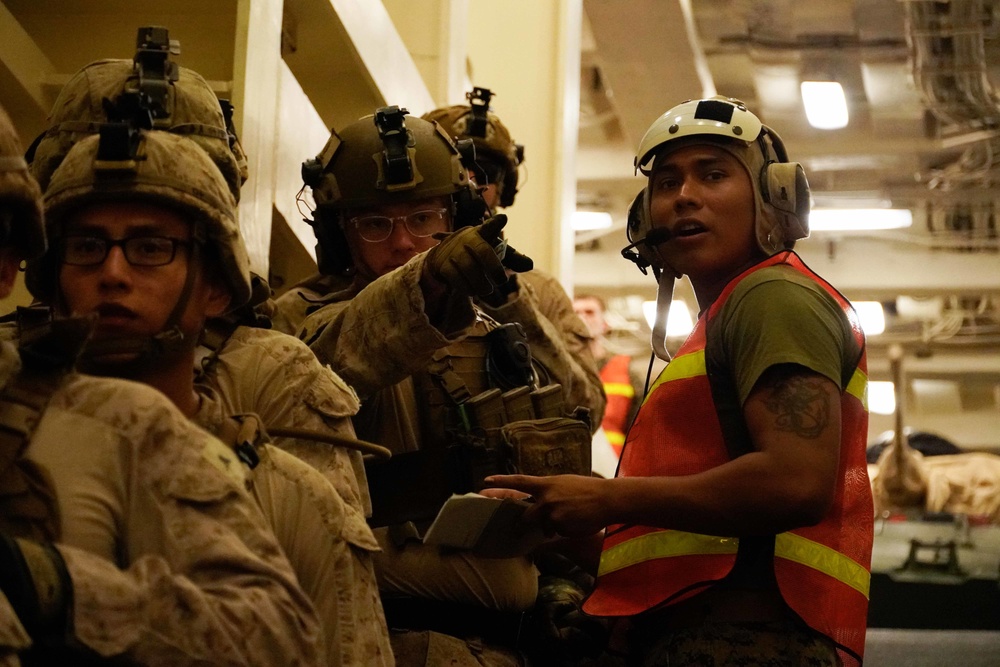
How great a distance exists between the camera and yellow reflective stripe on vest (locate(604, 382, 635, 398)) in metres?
7.65

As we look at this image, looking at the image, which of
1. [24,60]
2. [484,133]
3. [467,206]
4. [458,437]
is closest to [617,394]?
[484,133]

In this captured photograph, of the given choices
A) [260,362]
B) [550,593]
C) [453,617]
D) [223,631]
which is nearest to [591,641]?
[550,593]

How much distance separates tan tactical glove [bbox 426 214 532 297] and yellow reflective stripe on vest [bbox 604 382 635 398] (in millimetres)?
5109

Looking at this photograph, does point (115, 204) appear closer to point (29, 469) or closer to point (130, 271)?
point (130, 271)

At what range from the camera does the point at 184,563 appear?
5.08 feet

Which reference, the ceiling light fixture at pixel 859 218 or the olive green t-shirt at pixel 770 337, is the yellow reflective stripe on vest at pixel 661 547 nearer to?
the olive green t-shirt at pixel 770 337

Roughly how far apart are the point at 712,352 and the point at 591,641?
852 millimetres

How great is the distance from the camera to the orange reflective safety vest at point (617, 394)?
7480 mm

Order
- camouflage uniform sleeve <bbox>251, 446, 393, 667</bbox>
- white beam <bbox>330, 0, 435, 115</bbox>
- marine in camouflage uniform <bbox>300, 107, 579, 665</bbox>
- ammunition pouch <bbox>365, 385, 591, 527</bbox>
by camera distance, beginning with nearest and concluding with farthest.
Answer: camouflage uniform sleeve <bbox>251, 446, 393, 667</bbox>, marine in camouflage uniform <bbox>300, 107, 579, 665</bbox>, ammunition pouch <bbox>365, 385, 591, 527</bbox>, white beam <bbox>330, 0, 435, 115</bbox>

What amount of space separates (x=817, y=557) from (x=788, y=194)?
0.65 metres

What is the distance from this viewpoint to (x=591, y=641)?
3092 millimetres

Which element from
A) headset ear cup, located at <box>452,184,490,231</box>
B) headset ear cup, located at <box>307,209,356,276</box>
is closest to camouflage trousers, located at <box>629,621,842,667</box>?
headset ear cup, located at <box>452,184,490,231</box>

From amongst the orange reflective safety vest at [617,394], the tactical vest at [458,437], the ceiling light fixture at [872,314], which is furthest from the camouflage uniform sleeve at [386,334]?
the ceiling light fixture at [872,314]

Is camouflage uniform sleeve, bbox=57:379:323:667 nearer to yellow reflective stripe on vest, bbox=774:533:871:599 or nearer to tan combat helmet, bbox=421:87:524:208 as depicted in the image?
yellow reflective stripe on vest, bbox=774:533:871:599
